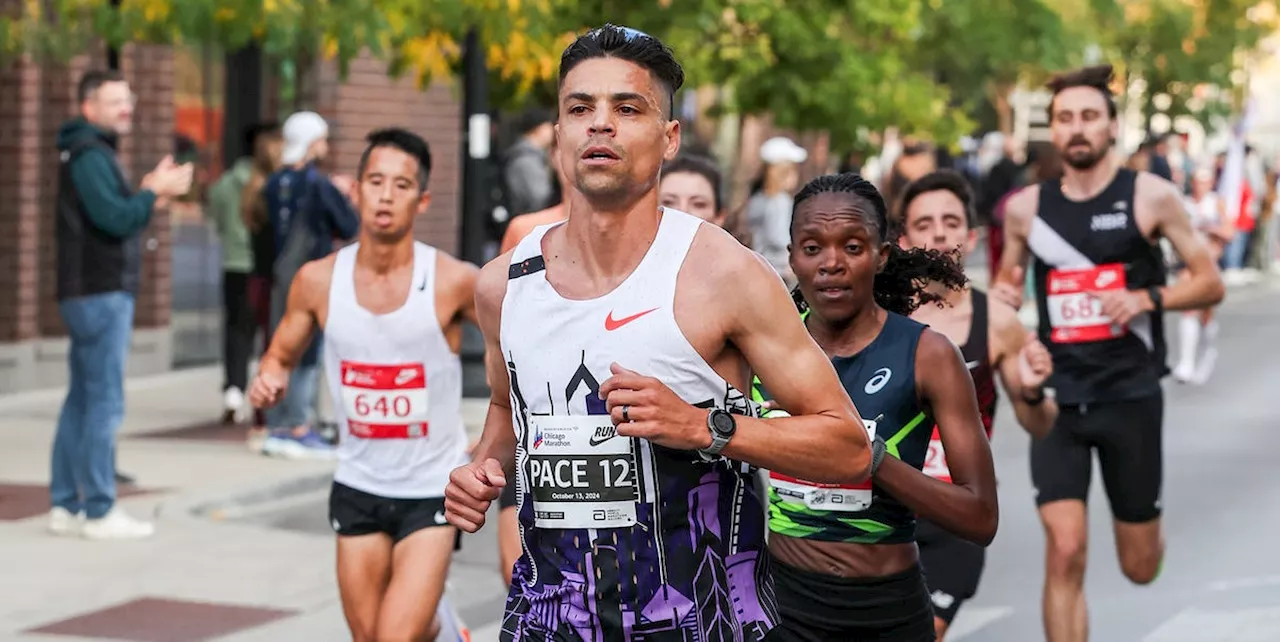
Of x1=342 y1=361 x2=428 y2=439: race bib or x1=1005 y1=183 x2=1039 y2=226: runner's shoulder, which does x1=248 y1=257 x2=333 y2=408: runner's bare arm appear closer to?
x1=342 y1=361 x2=428 y2=439: race bib

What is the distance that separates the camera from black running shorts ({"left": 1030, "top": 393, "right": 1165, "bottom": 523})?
8.04 m

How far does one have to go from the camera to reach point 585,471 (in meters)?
4.09

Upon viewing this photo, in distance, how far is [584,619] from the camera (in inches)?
163

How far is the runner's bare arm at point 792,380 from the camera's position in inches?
154

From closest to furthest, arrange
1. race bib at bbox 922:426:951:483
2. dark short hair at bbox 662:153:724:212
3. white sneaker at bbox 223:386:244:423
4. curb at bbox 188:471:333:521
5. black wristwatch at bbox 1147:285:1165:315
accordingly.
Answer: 1. race bib at bbox 922:426:951:483
2. dark short hair at bbox 662:153:724:212
3. black wristwatch at bbox 1147:285:1165:315
4. curb at bbox 188:471:333:521
5. white sneaker at bbox 223:386:244:423

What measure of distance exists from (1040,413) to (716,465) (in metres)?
2.94

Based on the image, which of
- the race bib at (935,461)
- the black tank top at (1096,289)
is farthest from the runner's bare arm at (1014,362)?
the black tank top at (1096,289)

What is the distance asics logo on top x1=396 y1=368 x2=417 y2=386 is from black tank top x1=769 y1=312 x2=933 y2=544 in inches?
70.9

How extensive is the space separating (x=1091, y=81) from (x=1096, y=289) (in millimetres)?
742

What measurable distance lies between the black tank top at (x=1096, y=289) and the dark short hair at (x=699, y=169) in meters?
1.22

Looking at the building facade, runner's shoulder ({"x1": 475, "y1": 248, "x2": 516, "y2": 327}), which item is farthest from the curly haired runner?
the building facade

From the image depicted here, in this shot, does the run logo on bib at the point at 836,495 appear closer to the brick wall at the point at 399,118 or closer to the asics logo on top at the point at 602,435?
the asics logo on top at the point at 602,435

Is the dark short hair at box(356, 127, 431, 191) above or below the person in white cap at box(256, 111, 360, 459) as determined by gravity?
above

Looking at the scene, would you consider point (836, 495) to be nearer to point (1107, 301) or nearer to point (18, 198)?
point (1107, 301)
